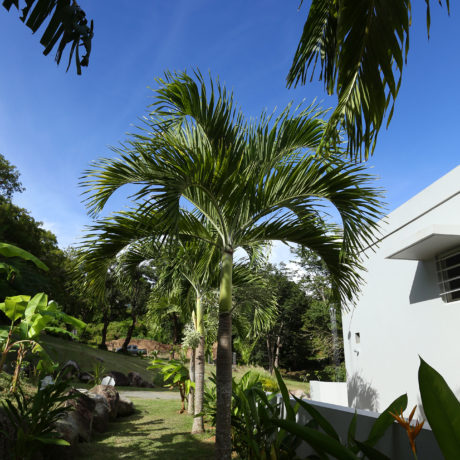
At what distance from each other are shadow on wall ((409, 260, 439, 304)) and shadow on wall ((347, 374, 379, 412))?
2640 millimetres

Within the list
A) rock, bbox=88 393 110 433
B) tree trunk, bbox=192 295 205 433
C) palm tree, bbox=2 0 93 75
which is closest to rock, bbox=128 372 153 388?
rock, bbox=88 393 110 433

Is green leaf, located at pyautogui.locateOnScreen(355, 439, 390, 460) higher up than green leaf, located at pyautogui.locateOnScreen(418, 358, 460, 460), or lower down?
lower down

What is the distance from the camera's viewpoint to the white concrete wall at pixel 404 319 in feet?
20.0

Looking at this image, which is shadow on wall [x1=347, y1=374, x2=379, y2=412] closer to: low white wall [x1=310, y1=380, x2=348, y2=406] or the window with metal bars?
low white wall [x1=310, y1=380, x2=348, y2=406]

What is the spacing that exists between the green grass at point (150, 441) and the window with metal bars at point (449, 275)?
4.69 m

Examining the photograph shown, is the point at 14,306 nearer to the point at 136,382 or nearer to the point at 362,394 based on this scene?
the point at 362,394

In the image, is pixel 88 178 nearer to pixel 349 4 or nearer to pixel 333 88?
pixel 333 88

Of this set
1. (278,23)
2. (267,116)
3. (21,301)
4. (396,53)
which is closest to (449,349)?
(267,116)

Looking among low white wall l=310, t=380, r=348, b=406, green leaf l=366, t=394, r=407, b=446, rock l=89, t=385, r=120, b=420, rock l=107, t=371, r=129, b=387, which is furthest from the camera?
rock l=107, t=371, r=129, b=387

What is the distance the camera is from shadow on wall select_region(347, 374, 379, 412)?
325 inches

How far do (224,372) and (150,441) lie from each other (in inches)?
139

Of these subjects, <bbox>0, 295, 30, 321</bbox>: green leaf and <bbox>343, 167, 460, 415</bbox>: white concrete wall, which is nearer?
<bbox>0, 295, 30, 321</bbox>: green leaf

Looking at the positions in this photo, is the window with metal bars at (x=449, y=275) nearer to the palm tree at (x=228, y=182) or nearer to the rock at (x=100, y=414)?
the palm tree at (x=228, y=182)

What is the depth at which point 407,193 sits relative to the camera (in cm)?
845
